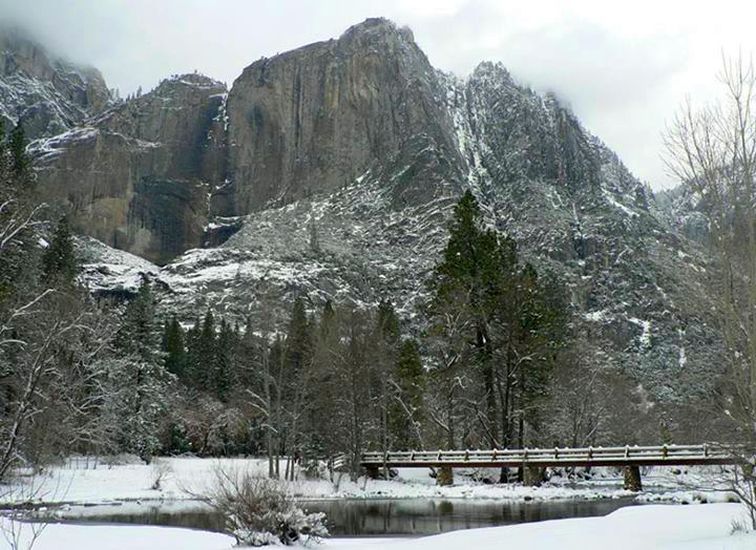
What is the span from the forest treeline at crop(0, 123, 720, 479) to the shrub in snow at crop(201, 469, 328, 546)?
532 inches

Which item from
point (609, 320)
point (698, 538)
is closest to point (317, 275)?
point (609, 320)

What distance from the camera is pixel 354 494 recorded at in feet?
105

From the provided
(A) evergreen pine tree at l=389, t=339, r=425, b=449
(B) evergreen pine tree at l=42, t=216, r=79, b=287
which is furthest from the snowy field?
(B) evergreen pine tree at l=42, t=216, r=79, b=287

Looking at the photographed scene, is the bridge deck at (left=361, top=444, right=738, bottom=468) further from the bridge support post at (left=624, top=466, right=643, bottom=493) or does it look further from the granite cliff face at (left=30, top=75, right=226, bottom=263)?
the granite cliff face at (left=30, top=75, right=226, bottom=263)

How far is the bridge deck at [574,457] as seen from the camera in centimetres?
2802

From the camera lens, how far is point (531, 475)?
103 feet

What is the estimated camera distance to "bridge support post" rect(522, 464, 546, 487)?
31078mm

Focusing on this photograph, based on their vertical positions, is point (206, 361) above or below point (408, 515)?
above

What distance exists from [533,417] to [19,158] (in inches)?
1242

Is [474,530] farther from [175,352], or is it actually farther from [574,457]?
[175,352]

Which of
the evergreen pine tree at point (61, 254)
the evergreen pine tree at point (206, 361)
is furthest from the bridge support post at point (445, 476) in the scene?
the evergreen pine tree at point (206, 361)

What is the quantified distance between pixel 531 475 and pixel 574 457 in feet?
7.34

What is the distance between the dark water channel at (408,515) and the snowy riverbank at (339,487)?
8.92 feet

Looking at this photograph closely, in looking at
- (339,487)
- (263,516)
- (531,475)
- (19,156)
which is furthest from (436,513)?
(19,156)
